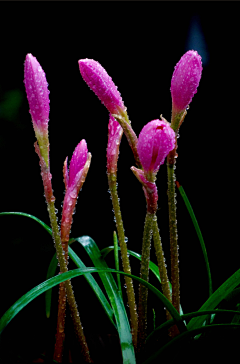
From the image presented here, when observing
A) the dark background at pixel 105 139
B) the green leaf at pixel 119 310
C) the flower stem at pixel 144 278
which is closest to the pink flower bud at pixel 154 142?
the flower stem at pixel 144 278

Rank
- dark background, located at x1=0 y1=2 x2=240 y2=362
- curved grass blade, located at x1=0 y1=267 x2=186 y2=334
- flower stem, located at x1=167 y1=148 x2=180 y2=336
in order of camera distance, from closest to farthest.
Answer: curved grass blade, located at x1=0 y1=267 x2=186 y2=334, flower stem, located at x1=167 y1=148 x2=180 y2=336, dark background, located at x1=0 y1=2 x2=240 y2=362

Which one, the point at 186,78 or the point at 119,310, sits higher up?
the point at 186,78

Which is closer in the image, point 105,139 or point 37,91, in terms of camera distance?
point 37,91

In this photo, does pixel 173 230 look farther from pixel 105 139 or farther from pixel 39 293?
pixel 105 139

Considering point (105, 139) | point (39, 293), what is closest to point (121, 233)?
point (39, 293)

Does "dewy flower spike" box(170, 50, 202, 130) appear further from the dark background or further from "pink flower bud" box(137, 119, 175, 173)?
the dark background

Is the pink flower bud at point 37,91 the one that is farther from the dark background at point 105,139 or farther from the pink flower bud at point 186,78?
the dark background at point 105,139

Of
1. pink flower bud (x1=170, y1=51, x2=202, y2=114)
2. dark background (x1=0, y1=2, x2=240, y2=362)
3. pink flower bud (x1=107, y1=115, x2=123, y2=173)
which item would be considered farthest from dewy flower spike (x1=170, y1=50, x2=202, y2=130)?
dark background (x1=0, y1=2, x2=240, y2=362)
